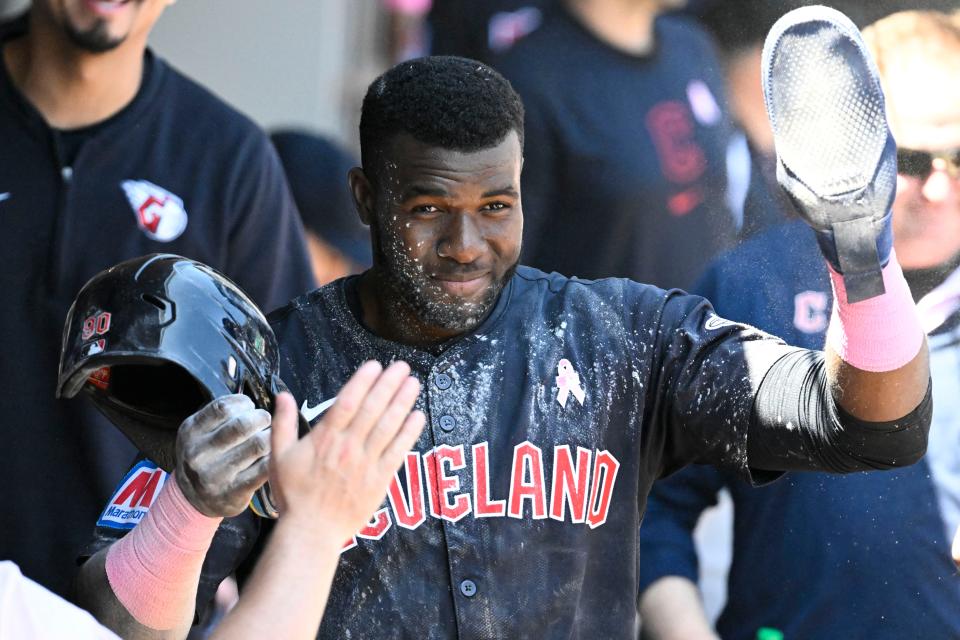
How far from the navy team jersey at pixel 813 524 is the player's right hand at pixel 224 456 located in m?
1.45

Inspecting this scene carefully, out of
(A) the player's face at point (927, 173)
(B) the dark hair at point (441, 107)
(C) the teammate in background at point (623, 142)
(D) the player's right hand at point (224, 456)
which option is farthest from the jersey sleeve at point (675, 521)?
(D) the player's right hand at point (224, 456)

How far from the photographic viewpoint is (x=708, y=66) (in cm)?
340

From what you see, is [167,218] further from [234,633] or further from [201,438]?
[234,633]

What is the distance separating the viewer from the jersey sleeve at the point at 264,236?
3.26 m

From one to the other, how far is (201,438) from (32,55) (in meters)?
1.59

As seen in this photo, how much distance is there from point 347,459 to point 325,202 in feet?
7.70

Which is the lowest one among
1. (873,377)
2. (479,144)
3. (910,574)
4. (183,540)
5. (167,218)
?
(910,574)

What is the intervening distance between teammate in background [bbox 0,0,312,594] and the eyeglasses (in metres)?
1.35

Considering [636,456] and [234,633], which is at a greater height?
[234,633]

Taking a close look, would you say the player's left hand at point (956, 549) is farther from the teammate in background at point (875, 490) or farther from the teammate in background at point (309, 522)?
the teammate in background at point (309, 522)

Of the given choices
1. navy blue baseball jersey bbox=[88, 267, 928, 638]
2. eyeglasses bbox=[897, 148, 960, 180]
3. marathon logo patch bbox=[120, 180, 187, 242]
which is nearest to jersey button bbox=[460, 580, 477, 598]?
navy blue baseball jersey bbox=[88, 267, 928, 638]

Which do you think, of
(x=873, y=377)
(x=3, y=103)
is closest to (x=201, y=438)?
(x=873, y=377)

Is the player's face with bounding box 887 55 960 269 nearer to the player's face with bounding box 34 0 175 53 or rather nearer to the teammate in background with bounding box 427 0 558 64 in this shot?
the teammate in background with bounding box 427 0 558 64

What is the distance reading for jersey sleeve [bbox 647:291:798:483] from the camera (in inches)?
89.1
